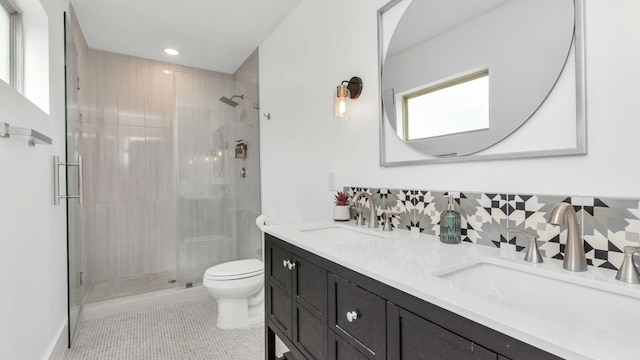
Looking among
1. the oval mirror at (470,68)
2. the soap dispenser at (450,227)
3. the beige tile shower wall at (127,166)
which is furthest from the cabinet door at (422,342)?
the beige tile shower wall at (127,166)

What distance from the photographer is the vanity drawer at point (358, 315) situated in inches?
34.3

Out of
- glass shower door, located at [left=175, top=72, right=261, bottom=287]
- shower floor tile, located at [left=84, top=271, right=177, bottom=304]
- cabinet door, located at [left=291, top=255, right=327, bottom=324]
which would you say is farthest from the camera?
glass shower door, located at [left=175, top=72, right=261, bottom=287]

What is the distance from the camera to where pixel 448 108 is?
1.31m

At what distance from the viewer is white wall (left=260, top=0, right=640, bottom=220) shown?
0.82 m

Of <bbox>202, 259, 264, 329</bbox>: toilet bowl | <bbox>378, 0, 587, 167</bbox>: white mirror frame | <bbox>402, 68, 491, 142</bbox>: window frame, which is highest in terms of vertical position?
<bbox>402, 68, 491, 142</bbox>: window frame

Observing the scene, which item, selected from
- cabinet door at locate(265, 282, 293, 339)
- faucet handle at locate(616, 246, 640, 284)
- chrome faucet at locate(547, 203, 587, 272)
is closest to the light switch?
cabinet door at locate(265, 282, 293, 339)

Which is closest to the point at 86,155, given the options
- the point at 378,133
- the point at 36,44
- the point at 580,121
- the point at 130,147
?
the point at 130,147

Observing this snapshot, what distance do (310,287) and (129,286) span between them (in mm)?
2674

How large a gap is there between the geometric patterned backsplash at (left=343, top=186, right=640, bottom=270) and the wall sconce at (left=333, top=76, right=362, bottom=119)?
0.55 meters

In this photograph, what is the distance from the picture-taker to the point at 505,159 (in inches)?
43.0

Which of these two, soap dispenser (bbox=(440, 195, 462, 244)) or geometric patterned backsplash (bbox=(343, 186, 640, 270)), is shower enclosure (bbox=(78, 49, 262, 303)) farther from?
soap dispenser (bbox=(440, 195, 462, 244))

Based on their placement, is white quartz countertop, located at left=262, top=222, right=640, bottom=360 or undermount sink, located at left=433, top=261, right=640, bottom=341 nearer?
white quartz countertop, located at left=262, top=222, right=640, bottom=360

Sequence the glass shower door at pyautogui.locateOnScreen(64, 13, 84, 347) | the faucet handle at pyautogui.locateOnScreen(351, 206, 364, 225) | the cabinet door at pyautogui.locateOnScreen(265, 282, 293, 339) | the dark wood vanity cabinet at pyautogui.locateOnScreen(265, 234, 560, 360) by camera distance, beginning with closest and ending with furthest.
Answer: the dark wood vanity cabinet at pyautogui.locateOnScreen(265, 234, 560, 360) < the cabinet door at pyautogui.locateOnScreen(265, 282, 293, 339) < the faucet handle at pyautogui.locateOnScreen(351, 206, 364, 225) < the glass shower door at pyautogui.locateOnScreen(64, 13, 84, 347)

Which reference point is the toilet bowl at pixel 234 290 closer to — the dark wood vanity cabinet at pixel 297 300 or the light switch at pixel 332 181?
the dark wood vanity cabinet at pixel 297 300
